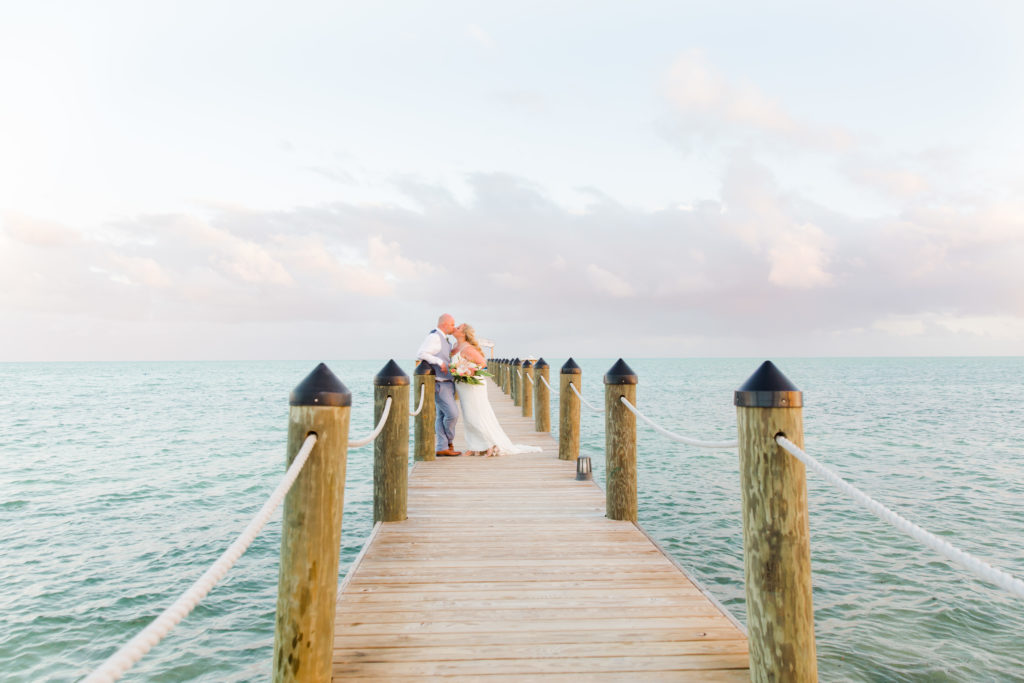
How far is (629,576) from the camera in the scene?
4039 millimetres

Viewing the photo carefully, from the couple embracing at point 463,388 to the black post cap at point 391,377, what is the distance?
2.89 metres

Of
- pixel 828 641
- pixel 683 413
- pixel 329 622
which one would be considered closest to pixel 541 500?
pixel 828 641

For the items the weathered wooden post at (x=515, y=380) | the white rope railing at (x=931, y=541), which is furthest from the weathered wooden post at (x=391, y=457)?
the weathered wooden post at (x=515, y=380)

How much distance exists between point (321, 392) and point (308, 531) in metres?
0.60

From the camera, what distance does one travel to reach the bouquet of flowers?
334 inches

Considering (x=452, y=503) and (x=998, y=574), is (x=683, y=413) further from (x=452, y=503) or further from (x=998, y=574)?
(x=998, y=574)

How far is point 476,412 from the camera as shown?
888cm

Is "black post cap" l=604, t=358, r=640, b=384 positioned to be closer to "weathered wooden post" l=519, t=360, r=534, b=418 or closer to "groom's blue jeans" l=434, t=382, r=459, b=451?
"groom's blue jeans" l=434, t=382, r=459, b=451

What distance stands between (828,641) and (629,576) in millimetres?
3029

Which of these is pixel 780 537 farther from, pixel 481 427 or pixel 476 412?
pixel 481 427

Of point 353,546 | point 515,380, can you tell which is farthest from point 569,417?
point 515,380

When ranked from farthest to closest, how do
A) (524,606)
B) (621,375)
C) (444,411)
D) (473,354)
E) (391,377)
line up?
(444,411), (473,354), (391,377), (621,375), (524,606)

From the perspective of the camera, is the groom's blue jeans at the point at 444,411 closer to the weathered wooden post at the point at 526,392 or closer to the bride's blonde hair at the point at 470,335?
the bride's blonde hair at the point at 470,335

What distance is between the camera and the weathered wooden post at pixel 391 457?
5352 millimetres
